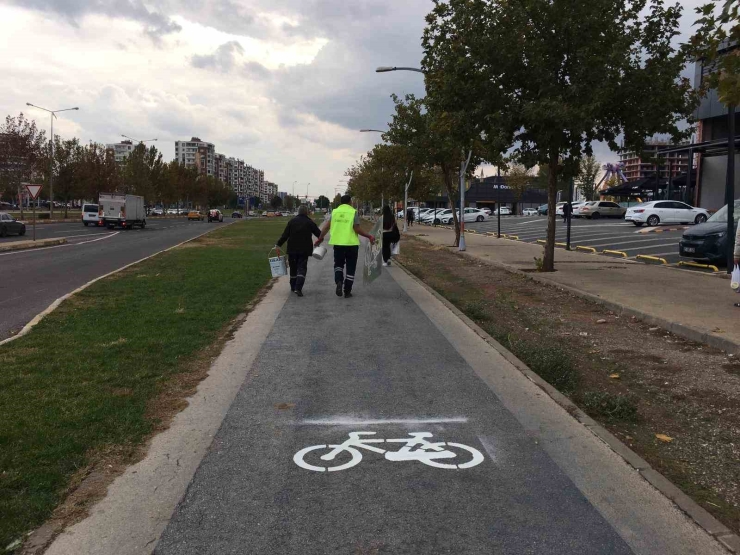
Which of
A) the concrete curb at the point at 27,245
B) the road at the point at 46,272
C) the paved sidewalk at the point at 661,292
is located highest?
the paved sidewalk at the point at 661,292

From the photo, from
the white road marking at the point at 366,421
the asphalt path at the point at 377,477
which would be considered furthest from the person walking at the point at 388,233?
the white road marking at the point at 366,421

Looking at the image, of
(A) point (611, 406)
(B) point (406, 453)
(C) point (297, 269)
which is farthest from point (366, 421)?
(C) point (297, 269)

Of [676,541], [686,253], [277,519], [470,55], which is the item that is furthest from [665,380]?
[686,253]

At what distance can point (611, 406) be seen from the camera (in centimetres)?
535

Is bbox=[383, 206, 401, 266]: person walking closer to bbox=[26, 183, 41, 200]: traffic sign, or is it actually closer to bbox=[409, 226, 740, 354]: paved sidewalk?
bbox=[409, 226, 740, 354]: paved sidewalk

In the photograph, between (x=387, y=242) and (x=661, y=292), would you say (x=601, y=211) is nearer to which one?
(x=387, y=242)

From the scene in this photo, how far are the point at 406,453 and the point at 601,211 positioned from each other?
49.7 metres

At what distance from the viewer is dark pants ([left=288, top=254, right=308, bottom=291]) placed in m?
11.8

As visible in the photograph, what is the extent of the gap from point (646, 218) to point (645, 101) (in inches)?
933

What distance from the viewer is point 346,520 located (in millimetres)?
3314

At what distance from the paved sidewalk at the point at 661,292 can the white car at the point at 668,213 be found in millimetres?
17244

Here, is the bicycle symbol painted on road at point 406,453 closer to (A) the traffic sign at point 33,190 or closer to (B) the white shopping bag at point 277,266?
(B) the white shopping bag at point 277,266

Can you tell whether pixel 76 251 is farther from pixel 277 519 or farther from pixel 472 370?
pixel 277 519

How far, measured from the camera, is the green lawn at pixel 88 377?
12.3 feet
